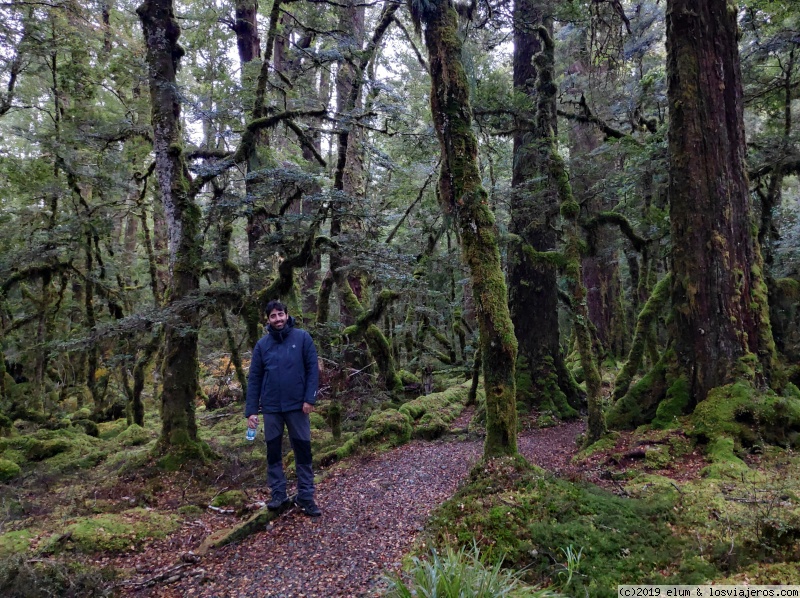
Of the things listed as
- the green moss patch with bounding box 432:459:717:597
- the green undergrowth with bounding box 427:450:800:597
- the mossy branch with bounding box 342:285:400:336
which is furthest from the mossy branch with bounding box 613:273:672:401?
the mossy branch with bounding box 342:285:400:336

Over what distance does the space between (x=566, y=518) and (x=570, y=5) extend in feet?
25.1

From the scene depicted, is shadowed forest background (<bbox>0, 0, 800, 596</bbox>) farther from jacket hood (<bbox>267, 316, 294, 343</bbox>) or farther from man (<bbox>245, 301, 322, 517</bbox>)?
jacket hood (<bbox>267, 316, 294, 343</bbox>)

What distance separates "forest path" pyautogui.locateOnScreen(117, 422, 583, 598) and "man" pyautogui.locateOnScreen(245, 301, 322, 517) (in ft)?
1.20

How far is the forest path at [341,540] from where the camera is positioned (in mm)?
3824

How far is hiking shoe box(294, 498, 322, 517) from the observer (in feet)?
16.7

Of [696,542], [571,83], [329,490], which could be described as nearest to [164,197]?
[329,490]

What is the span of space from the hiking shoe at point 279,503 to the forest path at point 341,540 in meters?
0.10

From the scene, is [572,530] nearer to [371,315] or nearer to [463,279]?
[463,279]

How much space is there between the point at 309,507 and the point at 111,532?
2148 mm

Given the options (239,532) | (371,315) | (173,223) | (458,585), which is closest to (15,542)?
(239,532)

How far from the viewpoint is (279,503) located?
516 cm

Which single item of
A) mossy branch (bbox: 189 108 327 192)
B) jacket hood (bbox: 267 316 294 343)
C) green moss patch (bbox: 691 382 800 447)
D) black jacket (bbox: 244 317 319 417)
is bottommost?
green moss patch (bbox: 691 382 800 447)

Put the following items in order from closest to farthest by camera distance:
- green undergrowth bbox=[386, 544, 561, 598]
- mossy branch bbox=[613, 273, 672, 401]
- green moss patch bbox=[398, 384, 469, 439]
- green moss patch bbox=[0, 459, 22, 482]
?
green undergrowth bbox=[386, 544, 561, 598] → mossy branch bbox=[613, 273, 672, 401] → green moss patch bbox=[0, 459, 22, 482] → green moss patch bbox=[398, 384, 469, 439]

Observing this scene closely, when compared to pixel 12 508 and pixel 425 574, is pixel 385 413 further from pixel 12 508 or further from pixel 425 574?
pixel 425 574
